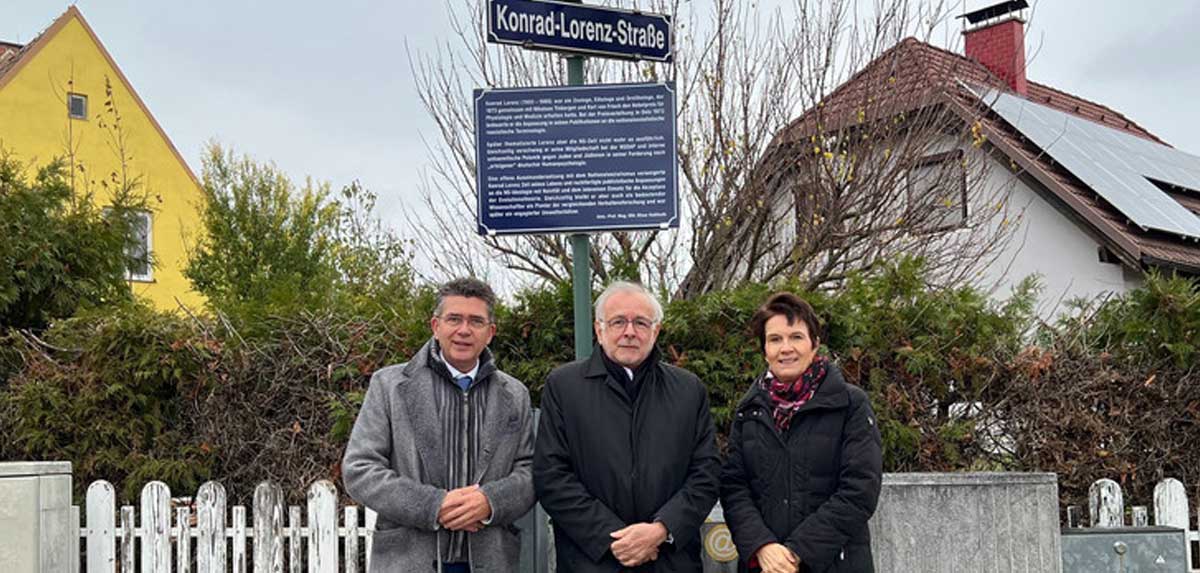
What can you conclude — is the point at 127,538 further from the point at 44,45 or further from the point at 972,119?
the point at 44,45

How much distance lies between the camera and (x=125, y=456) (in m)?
6.02

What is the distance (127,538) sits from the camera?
544cm

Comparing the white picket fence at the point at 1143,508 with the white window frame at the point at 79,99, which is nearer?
the white picket fence at the point at 1143,508

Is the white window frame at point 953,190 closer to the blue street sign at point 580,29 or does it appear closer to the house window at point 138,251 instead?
the blue street sign at point 580,29

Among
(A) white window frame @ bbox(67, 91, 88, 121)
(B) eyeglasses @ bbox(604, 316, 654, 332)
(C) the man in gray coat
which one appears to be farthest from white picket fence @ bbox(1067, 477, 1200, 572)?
(A) white window frame @ bbox(67, 91, 88, 121)

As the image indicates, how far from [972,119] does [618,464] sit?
6484 millimetres

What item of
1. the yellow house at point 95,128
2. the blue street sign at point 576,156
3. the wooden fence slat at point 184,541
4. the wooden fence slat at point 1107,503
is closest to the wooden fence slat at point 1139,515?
the wooden fence slat at point 1107,503

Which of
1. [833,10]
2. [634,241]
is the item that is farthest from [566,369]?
[833,10]

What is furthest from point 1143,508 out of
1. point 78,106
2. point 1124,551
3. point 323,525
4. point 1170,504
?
point 78,106

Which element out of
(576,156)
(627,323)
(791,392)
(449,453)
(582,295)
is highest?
(576,156)

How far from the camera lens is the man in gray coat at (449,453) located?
382 centimetres

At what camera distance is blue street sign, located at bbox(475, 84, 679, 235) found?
4664 millimetres

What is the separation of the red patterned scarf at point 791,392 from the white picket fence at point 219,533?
2298 mm

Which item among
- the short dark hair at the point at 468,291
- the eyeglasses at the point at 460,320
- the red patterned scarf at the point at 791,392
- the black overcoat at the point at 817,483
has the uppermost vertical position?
the short dark hair at the point at 468,291
